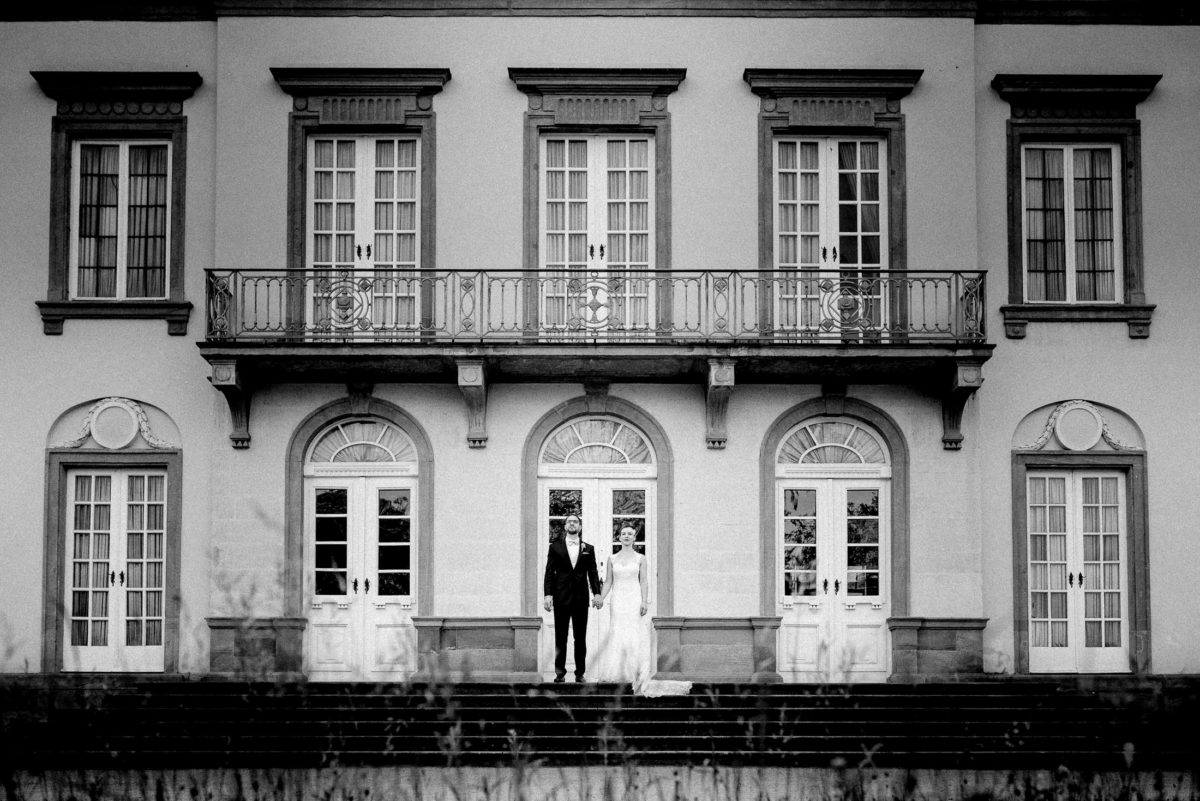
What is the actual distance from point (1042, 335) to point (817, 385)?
8.94ft

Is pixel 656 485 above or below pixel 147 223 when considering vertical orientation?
below

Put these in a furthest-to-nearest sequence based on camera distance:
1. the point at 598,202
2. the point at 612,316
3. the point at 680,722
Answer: the point at 598,202 < the point at 612,316 < the point at 680,722

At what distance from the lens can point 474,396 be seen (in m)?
17.1

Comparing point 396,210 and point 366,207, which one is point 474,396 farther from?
point 366,207

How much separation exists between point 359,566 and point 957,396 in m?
7.23

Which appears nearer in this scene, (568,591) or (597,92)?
(568,591)

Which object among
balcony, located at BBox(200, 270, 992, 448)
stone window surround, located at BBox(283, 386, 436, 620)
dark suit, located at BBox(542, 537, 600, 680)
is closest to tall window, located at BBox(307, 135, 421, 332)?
balcony, located at BBox(200, 270, 992, 448)

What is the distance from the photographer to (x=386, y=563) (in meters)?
17.4

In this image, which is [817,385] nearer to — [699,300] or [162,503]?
[699,300]

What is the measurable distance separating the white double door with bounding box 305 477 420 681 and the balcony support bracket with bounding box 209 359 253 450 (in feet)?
3.27

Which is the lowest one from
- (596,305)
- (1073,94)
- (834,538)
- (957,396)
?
(834,538)

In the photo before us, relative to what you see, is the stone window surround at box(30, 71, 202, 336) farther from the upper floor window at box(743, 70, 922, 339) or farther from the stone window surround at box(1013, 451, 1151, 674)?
the stone window surround at box(1013, 451, 1151, 674)

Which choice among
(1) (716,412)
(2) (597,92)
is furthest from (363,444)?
(2) (597,92)

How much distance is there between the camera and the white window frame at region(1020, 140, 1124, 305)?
17766 millimetres
